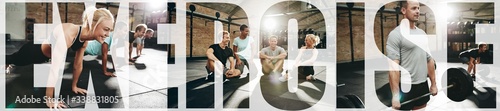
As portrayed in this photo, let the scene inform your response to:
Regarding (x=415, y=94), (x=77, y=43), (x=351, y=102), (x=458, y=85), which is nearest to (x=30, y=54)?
(x=77, y=43)

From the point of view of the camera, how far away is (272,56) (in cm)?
373

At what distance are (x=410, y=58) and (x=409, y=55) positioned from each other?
3cm

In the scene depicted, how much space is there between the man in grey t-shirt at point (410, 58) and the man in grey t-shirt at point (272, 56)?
1.66 meters

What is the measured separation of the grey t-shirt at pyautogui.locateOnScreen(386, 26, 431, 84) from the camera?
216 cm

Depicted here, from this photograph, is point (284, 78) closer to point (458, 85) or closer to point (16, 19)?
point (458, 85)

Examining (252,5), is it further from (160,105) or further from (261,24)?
(160,105)

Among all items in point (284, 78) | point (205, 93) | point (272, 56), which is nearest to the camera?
point (205, 93)

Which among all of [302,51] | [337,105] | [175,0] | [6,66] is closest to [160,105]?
[337,105]

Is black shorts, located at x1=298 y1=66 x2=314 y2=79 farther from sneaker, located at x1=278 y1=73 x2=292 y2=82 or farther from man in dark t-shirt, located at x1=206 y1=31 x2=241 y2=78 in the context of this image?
man in dark t-shirt, located at x1=206 y1=31 x2=241 y2=78

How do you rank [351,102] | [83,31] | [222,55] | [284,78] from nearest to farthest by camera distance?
[351,102] → [83,31] → [222,55] → [284,78]

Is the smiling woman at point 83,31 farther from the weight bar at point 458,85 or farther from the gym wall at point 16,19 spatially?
the weight bar at point 458,85

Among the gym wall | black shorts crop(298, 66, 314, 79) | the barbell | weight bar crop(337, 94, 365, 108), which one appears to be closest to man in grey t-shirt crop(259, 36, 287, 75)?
black shorts crop(298, 66, 314, 79)

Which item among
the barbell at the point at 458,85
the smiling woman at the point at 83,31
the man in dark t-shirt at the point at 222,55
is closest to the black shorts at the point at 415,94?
the barbell at the point at 458,85

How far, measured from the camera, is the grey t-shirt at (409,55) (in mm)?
2164
